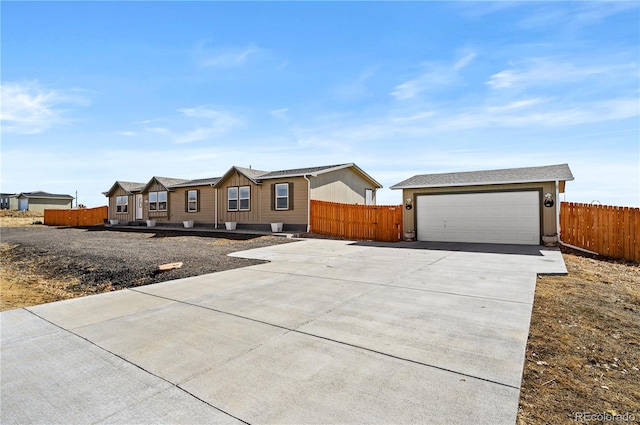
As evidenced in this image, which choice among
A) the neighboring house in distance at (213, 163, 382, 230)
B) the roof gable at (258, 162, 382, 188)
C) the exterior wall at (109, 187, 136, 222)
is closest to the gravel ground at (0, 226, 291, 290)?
the neighboring house in distance at (213, 163, 382, 230)

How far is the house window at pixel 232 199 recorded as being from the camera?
20.4 meters

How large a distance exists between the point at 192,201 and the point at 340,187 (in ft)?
34.4

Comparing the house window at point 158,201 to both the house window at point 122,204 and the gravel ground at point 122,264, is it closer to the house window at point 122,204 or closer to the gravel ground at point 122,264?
the house window at point 122,204

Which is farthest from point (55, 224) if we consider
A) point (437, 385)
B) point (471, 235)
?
point (437, 385)

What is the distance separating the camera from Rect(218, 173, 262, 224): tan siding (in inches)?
766

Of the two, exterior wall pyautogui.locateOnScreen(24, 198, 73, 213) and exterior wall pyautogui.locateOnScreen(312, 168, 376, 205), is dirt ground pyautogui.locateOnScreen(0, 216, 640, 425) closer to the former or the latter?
exterior wall pyautogui.locateOnScreen(312, 168, 376, 205)

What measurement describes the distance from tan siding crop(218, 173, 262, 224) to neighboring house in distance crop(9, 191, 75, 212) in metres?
42.8

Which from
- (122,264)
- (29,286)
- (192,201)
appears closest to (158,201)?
(192,201)

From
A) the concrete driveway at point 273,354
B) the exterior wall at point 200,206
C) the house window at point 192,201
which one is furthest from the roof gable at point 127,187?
the concrete driveway at point 273,354

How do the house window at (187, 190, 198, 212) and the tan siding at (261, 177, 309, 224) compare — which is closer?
the tan siding at (261, 177, 309, 224)

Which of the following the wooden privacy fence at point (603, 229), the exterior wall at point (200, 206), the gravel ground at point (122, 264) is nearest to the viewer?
the gravel ground at point (122, 264)

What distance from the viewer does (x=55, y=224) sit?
31266 mm

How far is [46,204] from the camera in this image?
49000 millimetres

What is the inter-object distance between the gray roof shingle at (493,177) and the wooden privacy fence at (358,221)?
1377 millimetres
